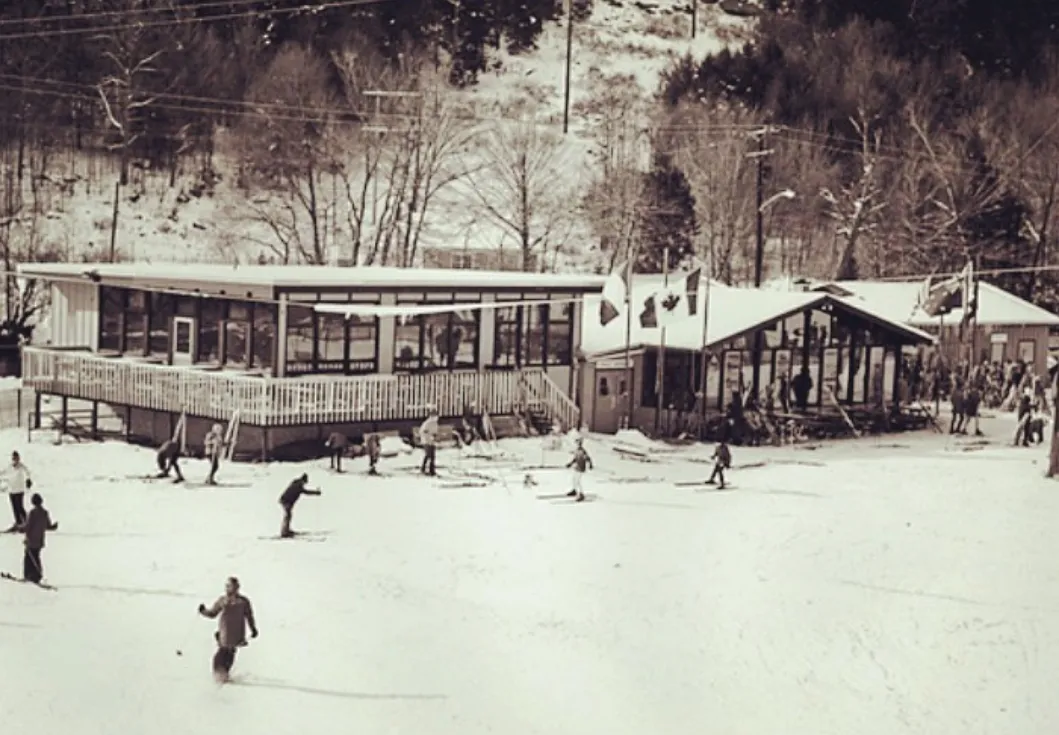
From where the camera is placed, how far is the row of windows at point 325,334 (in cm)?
3012

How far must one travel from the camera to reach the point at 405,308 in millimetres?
30094

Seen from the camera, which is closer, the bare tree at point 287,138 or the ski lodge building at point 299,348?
the ski lodge building at point 299,348

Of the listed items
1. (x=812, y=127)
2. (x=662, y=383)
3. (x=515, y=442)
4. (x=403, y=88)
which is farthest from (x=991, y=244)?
(x=515, y=442)

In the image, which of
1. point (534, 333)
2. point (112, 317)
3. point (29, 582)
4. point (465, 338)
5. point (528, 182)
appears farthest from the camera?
point (528, 182)

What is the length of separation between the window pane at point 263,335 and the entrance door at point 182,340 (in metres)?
1.87

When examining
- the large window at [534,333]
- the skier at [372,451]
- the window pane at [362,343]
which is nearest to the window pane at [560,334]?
the large window at [534,333]

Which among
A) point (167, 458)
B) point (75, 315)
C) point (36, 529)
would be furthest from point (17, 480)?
point (75, 315)

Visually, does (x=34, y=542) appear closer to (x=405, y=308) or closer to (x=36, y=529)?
(x=36, y=529)

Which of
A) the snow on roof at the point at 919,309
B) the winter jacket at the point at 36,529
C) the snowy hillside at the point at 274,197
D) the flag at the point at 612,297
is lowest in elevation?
the winter jacket at the point at 36,529

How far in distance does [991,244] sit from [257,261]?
2717 cm

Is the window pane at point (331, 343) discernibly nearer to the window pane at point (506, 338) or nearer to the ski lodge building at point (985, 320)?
the window pane at point (506, 338)

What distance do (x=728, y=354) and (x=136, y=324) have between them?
43.0 ft

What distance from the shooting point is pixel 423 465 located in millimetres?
27703

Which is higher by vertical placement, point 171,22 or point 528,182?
point 171,22
